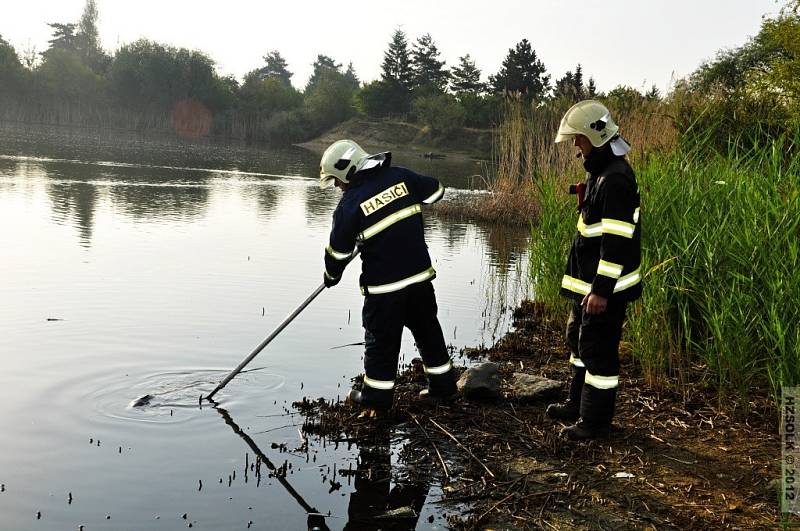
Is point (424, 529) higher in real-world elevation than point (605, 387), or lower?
lower

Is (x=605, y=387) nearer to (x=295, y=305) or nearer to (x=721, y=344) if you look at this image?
(x=721, y=344)

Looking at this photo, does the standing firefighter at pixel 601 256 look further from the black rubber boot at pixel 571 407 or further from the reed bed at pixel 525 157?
the reed bed at pixel 525 157

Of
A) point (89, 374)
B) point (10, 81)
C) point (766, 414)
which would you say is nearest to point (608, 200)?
point (766, 414)

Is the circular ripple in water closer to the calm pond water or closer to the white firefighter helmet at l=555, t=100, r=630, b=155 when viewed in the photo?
the calm pond water

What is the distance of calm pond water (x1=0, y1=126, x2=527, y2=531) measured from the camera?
436 cm

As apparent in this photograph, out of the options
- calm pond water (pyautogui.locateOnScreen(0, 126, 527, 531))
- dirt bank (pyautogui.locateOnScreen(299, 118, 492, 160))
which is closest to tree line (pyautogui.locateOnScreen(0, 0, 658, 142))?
dirt bank (pyautogui.locateOnScreen(299, 118, 492, 160))

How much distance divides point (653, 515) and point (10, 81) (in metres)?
66.4

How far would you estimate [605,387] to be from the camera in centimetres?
480

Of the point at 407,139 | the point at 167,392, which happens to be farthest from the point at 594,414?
the point at 407,139

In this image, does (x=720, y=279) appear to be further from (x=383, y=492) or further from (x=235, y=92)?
(x=235, y=92)

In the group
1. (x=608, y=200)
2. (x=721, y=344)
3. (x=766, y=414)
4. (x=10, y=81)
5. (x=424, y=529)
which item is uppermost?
(x=10, y=81)

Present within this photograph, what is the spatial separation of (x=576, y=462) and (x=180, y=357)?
3788mm

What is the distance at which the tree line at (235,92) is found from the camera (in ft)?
201

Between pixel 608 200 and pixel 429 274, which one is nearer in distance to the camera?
pixel 608 200
